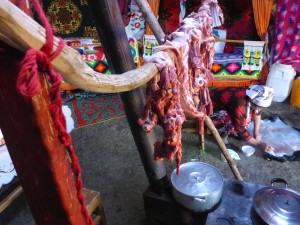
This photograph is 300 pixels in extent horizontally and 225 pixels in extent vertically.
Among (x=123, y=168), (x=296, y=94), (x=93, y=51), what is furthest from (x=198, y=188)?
(x=93, y=51)

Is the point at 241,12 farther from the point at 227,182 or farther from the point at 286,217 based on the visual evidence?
the point at 286,217

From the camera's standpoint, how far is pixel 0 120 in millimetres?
1023

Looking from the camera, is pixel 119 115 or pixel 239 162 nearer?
pixel 239 162

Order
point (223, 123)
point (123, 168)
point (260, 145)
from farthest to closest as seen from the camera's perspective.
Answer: point (223, 123), point (260, 145), point (123, 168)

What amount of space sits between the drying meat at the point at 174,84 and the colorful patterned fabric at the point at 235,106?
248 cm

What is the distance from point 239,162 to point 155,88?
3679 mm

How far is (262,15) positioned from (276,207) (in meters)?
5.59

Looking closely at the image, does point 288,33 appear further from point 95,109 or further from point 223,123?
point 95,109

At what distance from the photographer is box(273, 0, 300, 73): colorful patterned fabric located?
6605 mm

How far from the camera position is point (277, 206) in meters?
2.71

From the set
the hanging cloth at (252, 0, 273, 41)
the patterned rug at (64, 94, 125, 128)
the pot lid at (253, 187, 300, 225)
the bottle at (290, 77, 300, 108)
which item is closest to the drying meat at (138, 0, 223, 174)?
the pot lid at (253, 187, 300, 225)

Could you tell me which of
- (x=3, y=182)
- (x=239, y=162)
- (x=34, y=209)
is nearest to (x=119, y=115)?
(x=239, y=162)

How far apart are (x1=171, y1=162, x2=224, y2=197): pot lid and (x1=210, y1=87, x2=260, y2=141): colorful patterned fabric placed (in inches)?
71.6

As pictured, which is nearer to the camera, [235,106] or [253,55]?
[235,106]
